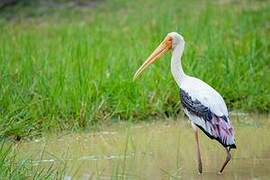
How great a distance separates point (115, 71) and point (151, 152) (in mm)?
1724

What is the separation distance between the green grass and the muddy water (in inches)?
8.3

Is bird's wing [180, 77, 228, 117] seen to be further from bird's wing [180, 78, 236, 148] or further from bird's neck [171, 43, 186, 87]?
bird's neck [171, 43, 186, 87]

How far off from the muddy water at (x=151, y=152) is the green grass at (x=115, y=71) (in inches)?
8.3

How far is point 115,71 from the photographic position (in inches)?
315

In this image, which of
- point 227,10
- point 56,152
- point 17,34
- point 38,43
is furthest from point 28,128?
point 227,10

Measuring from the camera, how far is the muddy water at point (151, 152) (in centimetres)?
585

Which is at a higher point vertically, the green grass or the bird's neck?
the bird's neck

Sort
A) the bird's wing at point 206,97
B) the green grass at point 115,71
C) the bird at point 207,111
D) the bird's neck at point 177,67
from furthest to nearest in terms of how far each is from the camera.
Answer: the green grass at point 115,71 < the bird's neck at point 177,67 < the bird's wing at point 206,97 < the bird at point 207,111

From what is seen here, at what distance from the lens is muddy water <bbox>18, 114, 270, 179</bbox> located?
5848 millimetres

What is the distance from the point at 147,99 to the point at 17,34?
12.2 ft

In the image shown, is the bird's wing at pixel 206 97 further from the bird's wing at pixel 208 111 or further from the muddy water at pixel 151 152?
the muddy water at pixel 151 152

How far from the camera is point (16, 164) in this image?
545cm

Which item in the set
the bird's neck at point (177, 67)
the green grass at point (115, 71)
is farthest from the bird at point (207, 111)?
the green grass at point (115, 71)

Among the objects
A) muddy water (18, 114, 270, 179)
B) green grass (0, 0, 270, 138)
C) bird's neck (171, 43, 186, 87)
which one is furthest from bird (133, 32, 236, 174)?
green grass (0, 0, 270, 138)
